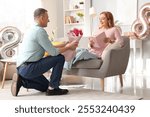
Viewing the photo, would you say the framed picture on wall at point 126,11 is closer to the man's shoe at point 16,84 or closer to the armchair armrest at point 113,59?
the armchair armrest at point 113,59

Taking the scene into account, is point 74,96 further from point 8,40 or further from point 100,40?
point 8,40

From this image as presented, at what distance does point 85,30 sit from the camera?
19.1ft

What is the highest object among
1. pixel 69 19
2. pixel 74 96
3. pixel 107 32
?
pixel 69 19

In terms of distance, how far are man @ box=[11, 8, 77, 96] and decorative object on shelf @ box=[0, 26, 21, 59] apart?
4.52ft

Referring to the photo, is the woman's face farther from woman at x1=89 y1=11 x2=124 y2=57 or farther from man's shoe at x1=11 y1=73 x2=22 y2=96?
man's shoe at x1=11 y1=73 x2=22 y2=96

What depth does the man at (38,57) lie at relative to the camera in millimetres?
3041

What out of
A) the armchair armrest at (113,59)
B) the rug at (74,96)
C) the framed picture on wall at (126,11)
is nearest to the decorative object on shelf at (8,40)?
the rug at (74,96)

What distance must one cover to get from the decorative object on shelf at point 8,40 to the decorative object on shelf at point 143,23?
1.99 metres

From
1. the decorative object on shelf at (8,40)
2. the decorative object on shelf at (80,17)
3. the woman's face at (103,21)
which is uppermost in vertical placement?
the decorative object on shelf at (80,17)

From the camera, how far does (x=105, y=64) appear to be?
328 centimetres

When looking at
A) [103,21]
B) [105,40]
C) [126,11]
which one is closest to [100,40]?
[105,40]

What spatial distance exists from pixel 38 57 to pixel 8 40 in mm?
1720

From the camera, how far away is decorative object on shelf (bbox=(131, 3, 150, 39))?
4.58 meters

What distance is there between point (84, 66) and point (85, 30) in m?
2.51
